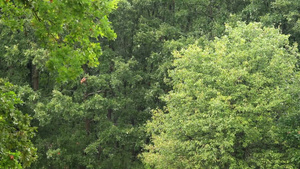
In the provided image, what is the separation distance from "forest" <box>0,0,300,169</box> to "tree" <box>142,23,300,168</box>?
0.06 metres

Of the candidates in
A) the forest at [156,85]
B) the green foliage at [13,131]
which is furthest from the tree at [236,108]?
the green foliage at [13,131]

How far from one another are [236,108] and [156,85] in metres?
9.38

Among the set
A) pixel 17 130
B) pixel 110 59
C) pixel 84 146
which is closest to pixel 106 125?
pixel 84 146

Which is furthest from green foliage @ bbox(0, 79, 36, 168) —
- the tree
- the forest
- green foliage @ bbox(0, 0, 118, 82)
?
the tree

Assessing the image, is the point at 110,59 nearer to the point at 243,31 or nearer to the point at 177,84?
the point at 177,84

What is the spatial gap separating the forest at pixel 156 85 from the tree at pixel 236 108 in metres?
0.06

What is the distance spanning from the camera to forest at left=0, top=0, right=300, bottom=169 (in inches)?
396

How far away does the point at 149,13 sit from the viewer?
109 feet

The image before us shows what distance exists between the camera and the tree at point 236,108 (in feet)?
66.8

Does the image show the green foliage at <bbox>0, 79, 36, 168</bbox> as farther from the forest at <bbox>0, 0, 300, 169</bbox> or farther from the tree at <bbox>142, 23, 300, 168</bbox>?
the tree at <bbox>142, 23, 300, 168</bbox>

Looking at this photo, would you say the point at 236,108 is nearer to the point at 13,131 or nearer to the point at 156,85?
the point at 156,85

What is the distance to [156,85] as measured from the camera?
96.1 feet

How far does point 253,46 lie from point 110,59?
11.1 meters

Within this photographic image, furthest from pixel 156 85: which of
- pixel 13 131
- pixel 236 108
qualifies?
pixel 13 131
